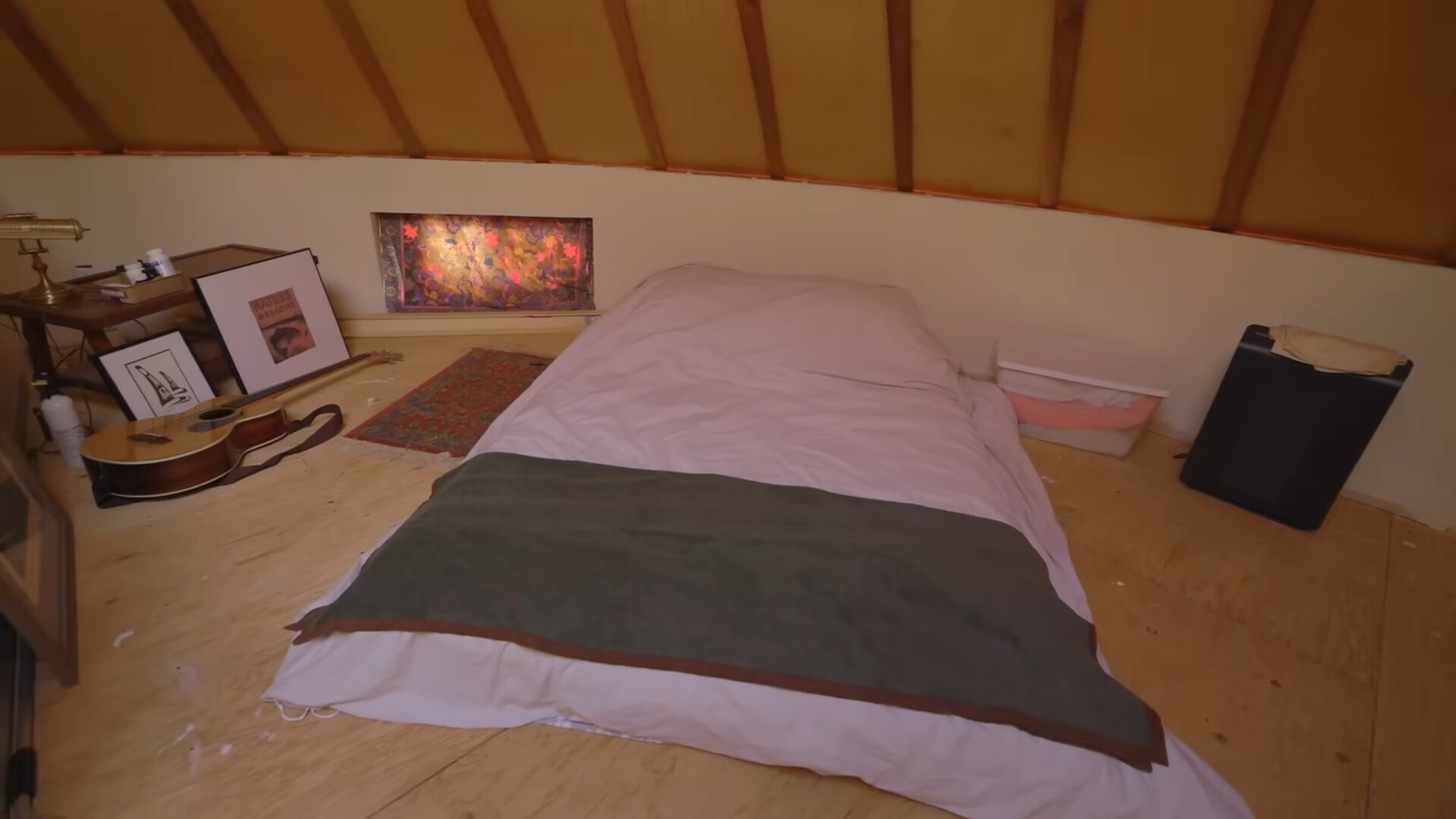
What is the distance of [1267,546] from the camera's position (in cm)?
220

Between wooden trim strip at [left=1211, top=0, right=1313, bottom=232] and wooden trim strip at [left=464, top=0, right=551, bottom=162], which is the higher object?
wooden trim strip at [left=464, top=0, right=551, bottom=162]

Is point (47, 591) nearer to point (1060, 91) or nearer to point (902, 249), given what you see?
point (902, 249)

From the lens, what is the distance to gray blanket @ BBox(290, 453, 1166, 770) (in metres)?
1.33

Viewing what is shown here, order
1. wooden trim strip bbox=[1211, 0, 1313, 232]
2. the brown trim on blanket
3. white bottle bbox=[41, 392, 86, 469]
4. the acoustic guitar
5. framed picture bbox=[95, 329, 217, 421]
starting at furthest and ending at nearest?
A: framed picture bbox=[95, 329, 217, 421]
white bottle bbox=[41, 392, 86, 469]
the acoustic guitar
wooden trim strip bbox=[1211, 0, 1313, 232]
the brown trim on blanket


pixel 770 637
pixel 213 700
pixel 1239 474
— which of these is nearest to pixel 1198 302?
pixel 1239 474

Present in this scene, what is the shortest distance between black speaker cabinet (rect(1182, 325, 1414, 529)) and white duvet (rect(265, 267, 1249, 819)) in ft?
2.19

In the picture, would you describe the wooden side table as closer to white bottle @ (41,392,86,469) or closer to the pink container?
white bottle @ (41,392,86,469)

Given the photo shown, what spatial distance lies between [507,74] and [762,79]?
1.13m

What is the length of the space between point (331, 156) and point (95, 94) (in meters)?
0.97

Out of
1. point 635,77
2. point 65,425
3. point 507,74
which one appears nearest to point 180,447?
point 65,425

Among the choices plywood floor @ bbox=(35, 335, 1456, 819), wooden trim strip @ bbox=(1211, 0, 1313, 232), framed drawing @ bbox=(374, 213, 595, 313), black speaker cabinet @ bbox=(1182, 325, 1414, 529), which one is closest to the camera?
plywood floor @ bbox=(35, 335, 1456, 819)

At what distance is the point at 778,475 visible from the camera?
6.09 ft

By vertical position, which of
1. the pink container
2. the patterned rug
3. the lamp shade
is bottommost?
the pink container

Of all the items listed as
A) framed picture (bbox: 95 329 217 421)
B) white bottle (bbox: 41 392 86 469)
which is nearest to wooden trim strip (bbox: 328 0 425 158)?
framed picture (bbox: 95 329 217 421)
